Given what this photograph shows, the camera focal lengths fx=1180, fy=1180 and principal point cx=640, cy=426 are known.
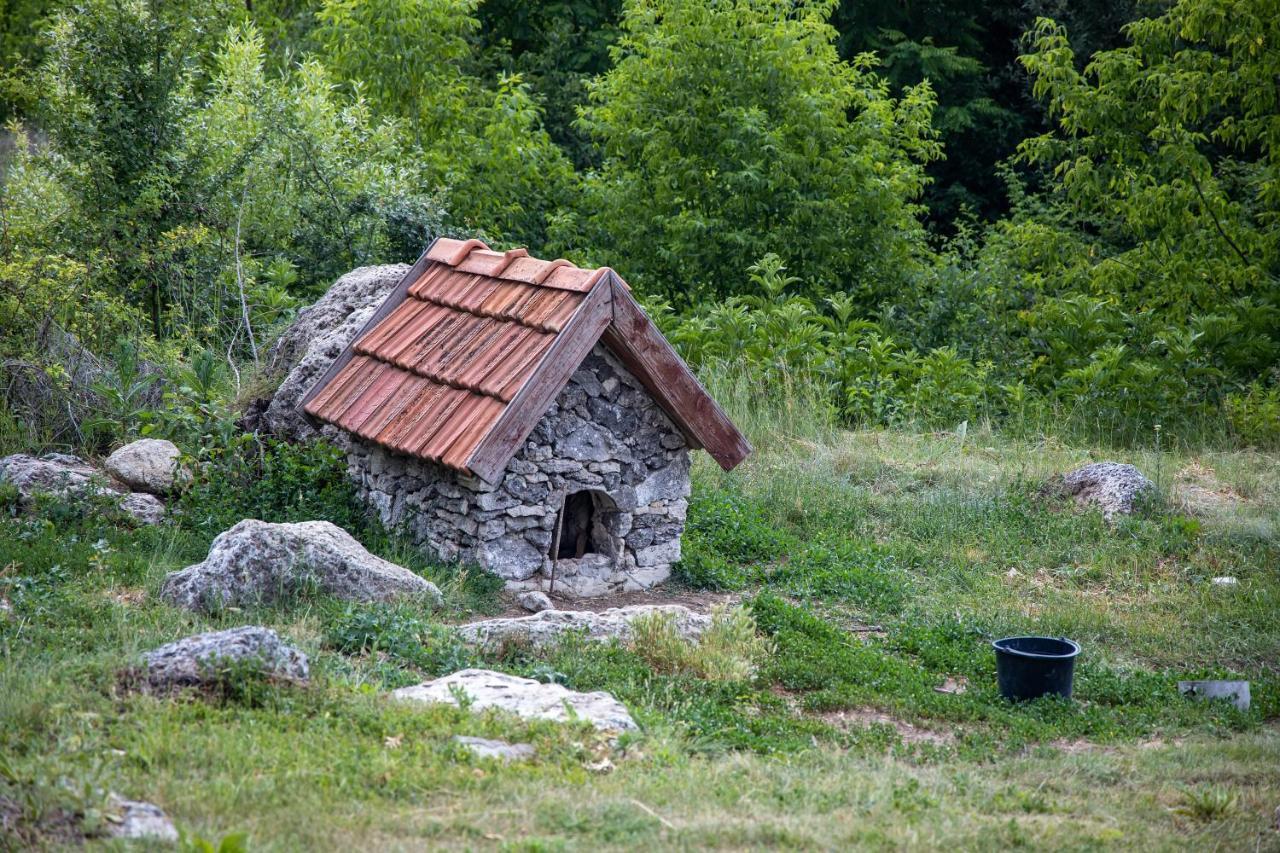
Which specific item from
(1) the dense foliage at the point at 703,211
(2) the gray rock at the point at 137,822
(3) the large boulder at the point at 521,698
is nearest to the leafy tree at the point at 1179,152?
(1) the dense foliage at the point at 703,211

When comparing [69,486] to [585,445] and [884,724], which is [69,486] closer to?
[585,445]

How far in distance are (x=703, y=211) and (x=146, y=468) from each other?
953cm

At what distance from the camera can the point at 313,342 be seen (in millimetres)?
10227

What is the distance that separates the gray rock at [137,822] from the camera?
4.11 m

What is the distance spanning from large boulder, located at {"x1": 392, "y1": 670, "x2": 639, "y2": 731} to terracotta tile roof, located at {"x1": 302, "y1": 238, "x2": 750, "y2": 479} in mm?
1662

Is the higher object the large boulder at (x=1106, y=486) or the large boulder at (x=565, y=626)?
the large boulder at (x=1106, y=486)

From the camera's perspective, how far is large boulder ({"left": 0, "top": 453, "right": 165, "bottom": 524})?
28.4ft

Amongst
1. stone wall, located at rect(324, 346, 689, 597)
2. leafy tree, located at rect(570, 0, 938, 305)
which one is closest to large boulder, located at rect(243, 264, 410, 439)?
stone wall, located at rect(324, 346, 689, 597)

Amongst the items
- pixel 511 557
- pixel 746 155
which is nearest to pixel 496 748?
pixel 511 557

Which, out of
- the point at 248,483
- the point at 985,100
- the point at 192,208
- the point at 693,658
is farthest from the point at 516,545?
the point at 985,100

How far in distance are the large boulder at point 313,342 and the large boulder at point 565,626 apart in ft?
11.0

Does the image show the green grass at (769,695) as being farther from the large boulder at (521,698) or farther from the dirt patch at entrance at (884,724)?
the large boulder at (521,698)

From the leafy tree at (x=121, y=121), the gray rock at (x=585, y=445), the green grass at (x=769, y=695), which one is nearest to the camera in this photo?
the green grass at (x=769, y=695)

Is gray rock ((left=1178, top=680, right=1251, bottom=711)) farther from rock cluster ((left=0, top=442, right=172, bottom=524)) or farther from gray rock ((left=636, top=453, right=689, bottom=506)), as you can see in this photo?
rock cluster ((left=0, top=442, right=172, bottom=524))
